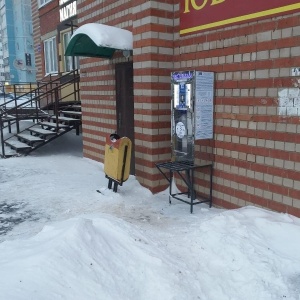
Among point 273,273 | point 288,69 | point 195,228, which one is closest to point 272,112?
point 288,69

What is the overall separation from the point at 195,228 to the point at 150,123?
2.03m

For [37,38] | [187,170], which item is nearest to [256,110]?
[187,170]

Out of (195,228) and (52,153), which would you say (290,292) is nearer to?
(195,228)

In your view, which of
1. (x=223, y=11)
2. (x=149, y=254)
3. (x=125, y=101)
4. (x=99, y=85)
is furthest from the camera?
(x=99, y=85)

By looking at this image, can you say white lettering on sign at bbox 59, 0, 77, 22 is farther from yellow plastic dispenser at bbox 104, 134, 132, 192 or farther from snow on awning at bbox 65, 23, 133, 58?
yellow plastic dispenser at bbox 104, 134, 132, 192

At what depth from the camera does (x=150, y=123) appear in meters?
5.58

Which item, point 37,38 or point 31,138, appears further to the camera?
point 37,38

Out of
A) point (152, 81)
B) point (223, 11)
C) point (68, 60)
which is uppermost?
point (68, 60)

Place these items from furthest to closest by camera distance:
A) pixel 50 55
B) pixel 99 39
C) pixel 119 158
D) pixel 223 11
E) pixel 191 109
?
1. pixel 50 55
2. pixel 99 39
3. pixel 119 158
4. pixel 191 109
5. pixel 223 11

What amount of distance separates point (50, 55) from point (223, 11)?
12834 millimetres

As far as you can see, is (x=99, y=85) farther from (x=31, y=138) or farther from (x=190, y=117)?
(x=190, y=117)

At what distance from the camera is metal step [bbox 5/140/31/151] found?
9.32 m

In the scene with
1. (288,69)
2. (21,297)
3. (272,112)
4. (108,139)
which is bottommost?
(21,297)

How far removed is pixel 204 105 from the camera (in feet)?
15.8
